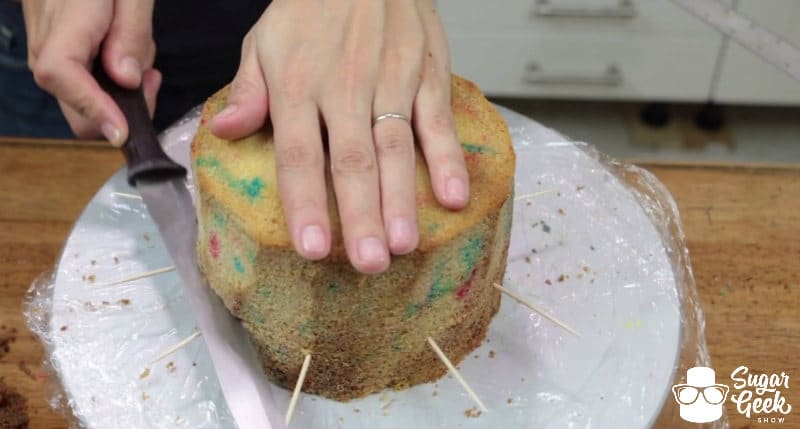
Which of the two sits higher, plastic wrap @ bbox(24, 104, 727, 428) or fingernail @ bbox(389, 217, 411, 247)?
fingernail @ bbox(389, 217, 411, 247)

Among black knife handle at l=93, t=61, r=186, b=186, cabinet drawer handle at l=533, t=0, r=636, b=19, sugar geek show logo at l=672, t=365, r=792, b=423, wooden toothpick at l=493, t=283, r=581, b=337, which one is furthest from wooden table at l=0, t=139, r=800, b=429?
cabinet drawer handle at l=533, t=0, r=636, b=19

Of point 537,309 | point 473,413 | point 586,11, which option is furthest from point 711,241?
point 586,11

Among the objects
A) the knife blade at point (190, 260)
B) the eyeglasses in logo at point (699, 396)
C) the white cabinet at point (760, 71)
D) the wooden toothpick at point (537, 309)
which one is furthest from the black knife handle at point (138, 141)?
the white cabinet at point (760, 71)

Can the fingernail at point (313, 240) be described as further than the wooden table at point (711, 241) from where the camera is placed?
No

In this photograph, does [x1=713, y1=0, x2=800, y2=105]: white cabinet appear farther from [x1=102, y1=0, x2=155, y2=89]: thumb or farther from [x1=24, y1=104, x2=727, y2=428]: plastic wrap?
[x1=102, y1=0, x2=155, y2=89]: thumb

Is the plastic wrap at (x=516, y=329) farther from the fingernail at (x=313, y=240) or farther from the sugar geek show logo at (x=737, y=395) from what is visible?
the fingernail at (x=313, y=240)

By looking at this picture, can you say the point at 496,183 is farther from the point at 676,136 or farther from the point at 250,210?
the point at 676,136

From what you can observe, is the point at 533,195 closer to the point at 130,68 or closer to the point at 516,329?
the point at 516,329
